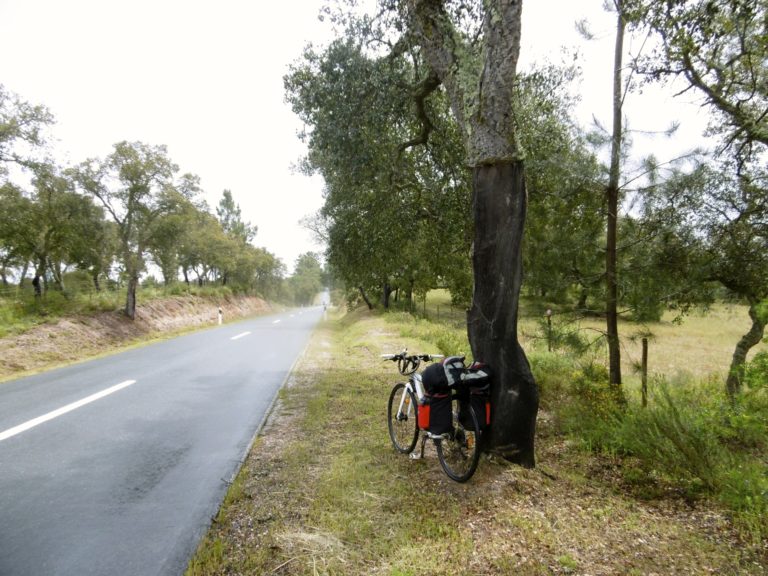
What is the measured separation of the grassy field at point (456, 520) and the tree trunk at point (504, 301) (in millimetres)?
336

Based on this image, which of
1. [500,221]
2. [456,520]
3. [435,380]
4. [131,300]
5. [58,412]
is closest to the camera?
[456,520]

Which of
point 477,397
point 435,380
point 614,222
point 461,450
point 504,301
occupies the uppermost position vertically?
point 614,222

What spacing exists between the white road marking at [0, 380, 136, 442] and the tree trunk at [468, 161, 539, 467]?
6.12 metres

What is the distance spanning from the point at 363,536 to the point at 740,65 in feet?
25.8

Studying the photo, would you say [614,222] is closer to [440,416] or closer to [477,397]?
[477,397]

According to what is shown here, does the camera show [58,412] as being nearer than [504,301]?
No

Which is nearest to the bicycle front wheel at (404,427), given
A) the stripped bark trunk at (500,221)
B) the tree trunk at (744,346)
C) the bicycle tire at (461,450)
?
the bicycle tire at (461,450)

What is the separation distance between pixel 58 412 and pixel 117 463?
104 inches

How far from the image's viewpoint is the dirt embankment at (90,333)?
37.0 ft

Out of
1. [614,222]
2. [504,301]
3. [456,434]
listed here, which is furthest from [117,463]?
[614,222]

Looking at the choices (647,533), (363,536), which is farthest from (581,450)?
(363,536)

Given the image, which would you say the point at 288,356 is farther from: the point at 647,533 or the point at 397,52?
the point at 647,533

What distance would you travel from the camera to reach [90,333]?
49.6 feet

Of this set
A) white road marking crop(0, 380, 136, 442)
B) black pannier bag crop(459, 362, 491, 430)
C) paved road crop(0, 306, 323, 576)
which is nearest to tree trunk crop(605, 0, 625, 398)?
black pannier bag crop(459, 362, 491, 430)
